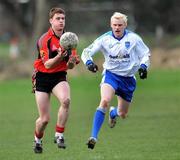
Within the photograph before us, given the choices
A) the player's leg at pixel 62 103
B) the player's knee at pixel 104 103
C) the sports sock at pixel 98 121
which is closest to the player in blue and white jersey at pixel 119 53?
the player's knee at pixel 104 103

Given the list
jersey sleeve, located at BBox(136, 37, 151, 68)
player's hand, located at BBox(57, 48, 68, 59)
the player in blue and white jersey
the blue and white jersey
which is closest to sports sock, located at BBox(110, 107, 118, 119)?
the player in blue and white jersey

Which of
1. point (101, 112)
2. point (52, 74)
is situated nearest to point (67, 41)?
point (52, 74)

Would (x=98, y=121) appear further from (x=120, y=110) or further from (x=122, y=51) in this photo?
(x=120, y=110)

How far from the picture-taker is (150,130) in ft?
59.2

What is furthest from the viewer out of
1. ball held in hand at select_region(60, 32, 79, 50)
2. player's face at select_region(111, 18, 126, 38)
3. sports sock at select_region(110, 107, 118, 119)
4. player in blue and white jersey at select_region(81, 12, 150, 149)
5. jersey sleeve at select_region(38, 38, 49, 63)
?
sports sock at select_region(110, 107, 118, 119)

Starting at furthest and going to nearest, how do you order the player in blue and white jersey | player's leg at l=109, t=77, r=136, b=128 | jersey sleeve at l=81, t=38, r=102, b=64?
player's leg at l=109, t=77, r=136, b=128, the player in blue and white jersey, jersey sleeve at l=81, t=38, r=102, b=64

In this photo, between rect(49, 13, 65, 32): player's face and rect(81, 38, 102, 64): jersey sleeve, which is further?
rect(81, 38, 102, 64): jersey sleeve

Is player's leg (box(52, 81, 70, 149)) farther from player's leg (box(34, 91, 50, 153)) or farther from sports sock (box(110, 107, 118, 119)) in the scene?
sports sock (box(110, 107, 118, 119))

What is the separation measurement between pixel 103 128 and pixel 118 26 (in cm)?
564

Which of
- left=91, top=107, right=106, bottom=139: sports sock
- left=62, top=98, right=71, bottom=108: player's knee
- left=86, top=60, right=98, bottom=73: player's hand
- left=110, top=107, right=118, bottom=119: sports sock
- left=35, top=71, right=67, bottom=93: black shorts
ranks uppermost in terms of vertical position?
left=86, top=60, right=98, bottom=73: player's hand

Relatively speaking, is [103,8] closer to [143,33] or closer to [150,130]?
[143,33]

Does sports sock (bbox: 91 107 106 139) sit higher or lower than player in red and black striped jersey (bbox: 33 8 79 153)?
lower

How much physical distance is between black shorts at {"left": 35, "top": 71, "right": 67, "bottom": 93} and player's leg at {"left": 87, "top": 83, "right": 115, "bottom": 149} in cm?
82

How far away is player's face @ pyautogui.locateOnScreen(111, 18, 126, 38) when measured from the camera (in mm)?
13883
